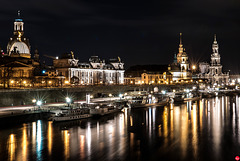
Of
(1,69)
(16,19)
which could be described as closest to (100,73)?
(16,19)

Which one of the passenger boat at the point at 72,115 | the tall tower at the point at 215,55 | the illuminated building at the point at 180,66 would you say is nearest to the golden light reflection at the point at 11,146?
the passenger boat at the point at 72,115

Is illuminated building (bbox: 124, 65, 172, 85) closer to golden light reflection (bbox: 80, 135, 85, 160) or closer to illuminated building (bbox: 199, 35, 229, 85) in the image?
illuminated building (bbox: 199, 35, 229, 85)

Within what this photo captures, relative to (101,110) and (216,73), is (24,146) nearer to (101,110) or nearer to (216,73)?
(101,110)

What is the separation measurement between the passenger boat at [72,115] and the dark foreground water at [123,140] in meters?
1.46

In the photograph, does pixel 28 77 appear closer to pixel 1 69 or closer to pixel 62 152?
pixel 1 69

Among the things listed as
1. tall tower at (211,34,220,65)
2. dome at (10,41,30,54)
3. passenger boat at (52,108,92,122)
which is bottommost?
passenger boat at (52,108,92,122)

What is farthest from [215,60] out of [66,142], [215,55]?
[66,142]

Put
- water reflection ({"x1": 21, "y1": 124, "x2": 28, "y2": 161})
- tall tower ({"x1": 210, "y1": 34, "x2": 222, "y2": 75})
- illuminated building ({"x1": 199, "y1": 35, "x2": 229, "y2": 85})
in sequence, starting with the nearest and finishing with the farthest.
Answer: water reflection ({"x1": 21, "y1": 124, "x2": 28, "y2": 161}) → illuminated building ({"x1": 199, "y1": 35, "x2": 229, "y2": 85}) → tall tower ({"x1": 210, "y1": 34, "x2": 222, "y2": 75})

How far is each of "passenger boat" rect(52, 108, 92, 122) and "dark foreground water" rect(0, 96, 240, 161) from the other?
1.46 metres

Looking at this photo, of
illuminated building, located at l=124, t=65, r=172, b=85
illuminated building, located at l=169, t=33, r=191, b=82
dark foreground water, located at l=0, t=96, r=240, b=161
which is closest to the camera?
dark foreground water, located at l=0, t=96, r=240, b=161

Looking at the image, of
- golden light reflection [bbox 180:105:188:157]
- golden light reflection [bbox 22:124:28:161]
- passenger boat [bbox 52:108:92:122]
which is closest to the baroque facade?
passenger boat [bbox 52:108:92:122]

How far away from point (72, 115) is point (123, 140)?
15.4 metres

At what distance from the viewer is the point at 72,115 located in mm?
48656

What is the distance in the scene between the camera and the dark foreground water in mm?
30281
